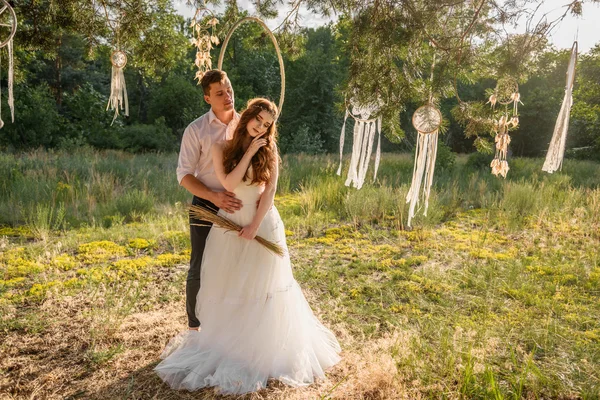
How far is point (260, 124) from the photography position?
8.15ft

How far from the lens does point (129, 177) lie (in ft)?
30.5

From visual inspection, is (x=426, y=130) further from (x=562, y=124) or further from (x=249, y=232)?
(x=249, y=232)

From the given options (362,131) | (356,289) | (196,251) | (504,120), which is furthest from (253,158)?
(356,289)

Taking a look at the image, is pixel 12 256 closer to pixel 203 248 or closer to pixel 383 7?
pixel 203 248

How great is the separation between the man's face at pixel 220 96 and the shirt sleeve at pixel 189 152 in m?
0.22

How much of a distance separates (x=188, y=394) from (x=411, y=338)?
1663 millimetres

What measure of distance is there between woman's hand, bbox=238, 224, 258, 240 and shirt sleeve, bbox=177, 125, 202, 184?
22.0 inches

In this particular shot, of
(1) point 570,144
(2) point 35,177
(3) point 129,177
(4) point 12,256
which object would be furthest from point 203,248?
(1) point 570,144

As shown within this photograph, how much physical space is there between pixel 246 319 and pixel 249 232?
56 centimetres

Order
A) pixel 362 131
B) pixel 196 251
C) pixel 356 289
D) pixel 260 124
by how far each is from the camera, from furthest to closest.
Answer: pixel 356 289
pixel 362 131
pixel 196 251
pixel 260 124

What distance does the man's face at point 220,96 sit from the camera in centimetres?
267

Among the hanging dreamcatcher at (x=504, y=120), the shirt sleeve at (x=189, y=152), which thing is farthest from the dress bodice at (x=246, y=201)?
the hanging dreamcatcher at (x=504, y=120)

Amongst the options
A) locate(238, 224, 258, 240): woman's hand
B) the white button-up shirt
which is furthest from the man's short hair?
locate(238, 224, 258, 240): woman's hand

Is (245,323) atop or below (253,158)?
below
